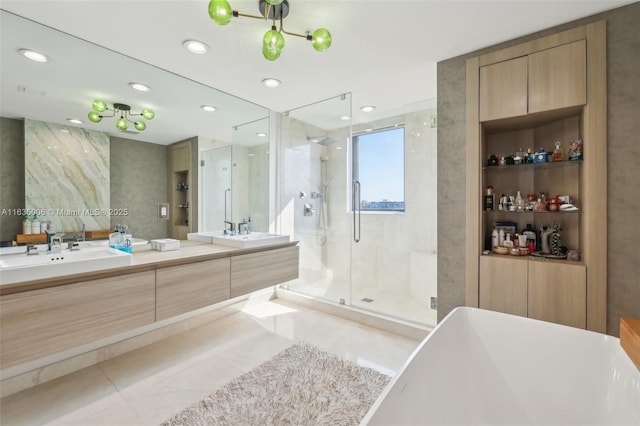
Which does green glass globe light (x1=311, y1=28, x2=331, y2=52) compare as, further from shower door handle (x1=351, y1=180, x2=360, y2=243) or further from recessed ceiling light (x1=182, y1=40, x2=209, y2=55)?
shower door handle (x1=351, y1=180, x2=360, y2=243)

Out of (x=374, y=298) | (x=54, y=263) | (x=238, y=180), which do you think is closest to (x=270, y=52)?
(x=54, y=263)

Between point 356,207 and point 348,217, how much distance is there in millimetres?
177

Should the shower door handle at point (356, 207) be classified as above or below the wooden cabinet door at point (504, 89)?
below

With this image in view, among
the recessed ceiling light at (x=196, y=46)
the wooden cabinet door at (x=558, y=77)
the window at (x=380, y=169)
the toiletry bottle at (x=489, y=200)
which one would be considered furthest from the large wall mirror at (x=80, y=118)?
the wooden cabinet door at (x=558, y=77)

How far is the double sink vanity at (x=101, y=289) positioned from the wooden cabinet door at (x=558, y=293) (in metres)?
2.32

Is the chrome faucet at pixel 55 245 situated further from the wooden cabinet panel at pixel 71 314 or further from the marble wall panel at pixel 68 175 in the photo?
the wooden cabinet panel at pixel 71 314

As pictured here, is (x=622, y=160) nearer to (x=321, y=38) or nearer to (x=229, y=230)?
(x=321, y=38)

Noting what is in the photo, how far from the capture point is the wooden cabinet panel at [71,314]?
1.46 m

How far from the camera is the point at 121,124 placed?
2.26 m

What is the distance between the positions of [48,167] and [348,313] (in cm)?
284

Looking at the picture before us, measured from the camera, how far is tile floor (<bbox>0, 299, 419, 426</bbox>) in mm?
1704

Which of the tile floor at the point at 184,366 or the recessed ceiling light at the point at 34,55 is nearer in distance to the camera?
the tile floor at the point at 184,366

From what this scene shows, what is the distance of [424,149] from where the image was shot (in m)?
3.62

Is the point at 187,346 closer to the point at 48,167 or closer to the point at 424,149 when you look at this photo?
the point at 48,167
